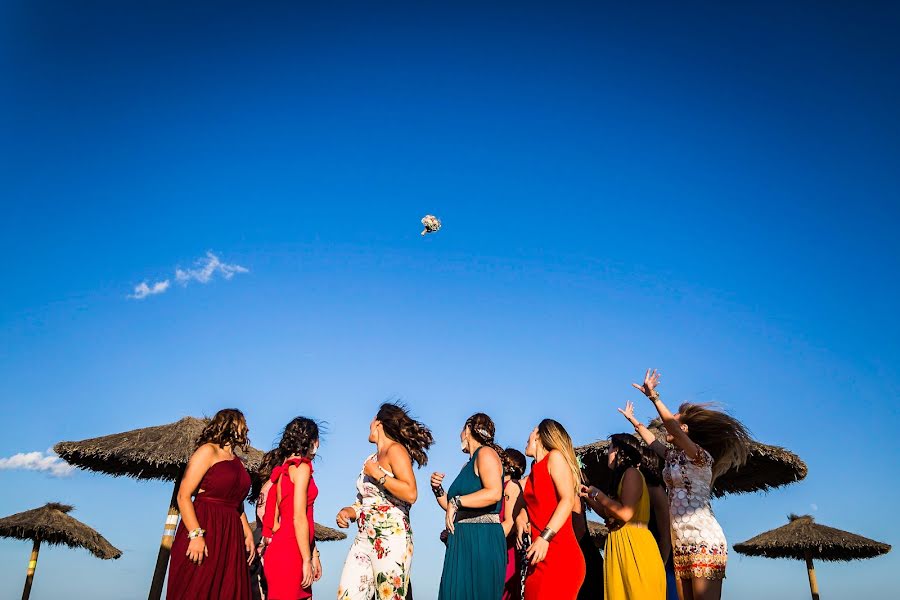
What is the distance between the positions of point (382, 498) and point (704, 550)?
2.43m

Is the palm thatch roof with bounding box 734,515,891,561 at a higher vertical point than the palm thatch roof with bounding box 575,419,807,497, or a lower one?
lower

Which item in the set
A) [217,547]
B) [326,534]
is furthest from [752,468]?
[326,534]

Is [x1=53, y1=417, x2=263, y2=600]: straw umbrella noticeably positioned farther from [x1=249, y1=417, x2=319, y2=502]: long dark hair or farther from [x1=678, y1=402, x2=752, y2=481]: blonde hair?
[x1=678, y1=402, x2=752, y2=481]: blonde hair

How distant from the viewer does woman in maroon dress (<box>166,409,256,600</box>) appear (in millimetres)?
4355

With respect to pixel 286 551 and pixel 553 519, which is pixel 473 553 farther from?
pixel 286 551

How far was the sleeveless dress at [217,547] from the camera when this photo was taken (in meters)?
4.35

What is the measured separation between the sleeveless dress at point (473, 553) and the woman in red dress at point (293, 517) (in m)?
1.10

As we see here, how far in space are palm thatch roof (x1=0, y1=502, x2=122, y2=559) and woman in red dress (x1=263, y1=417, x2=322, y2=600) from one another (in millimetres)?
15723

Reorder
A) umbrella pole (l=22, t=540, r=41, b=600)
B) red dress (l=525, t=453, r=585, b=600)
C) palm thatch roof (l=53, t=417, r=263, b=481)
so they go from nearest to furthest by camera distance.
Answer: red dress (l=525, t=453, r=585, b=600)
palm thatch roof (l=53, t=417, r=263, b=481)
umbrella pole (l=22, t=540, r=41, b=600)

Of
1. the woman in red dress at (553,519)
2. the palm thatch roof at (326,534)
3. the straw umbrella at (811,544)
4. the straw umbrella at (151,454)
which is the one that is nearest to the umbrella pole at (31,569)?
the straw umbrella at (151,454)

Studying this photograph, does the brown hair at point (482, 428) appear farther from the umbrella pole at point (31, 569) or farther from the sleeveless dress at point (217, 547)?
the umbrella pole at point (31, 569)

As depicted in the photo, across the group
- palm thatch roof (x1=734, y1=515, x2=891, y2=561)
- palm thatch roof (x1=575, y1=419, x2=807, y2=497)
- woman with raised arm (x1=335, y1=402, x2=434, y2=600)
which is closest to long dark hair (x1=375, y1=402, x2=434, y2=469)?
woman with raised arm (x1=335, y1=402, x2=434, y2=600)

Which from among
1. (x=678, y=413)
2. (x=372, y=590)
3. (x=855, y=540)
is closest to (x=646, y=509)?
(x=678, y=413)

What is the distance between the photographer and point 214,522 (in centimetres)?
452
